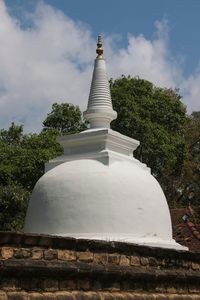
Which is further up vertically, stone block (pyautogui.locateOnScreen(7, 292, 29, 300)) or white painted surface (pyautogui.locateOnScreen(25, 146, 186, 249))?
white painted surface (pyautogui.locateOnScreen(25, 146, 186, 249))

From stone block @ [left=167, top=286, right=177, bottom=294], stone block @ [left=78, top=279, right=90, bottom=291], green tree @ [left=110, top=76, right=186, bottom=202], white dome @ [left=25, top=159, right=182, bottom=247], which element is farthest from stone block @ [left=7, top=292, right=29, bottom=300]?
green tree @ [left=110, top=76, right=186, bottom=202]

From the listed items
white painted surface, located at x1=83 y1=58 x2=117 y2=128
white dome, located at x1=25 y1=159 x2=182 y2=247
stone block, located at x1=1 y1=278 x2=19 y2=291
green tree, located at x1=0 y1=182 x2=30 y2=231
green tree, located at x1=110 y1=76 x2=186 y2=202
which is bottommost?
stone block, located at x1=1 y1=278 x2=19 y2=291

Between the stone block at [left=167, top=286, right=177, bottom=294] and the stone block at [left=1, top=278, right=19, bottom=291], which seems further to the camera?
the stone block at [left=167, top=286, right=177, bottom=294]

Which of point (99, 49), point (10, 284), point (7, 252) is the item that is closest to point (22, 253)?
point (7, 252)

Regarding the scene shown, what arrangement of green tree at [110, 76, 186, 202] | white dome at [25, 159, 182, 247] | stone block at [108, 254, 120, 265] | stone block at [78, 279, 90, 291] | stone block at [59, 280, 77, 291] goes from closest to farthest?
stone block at [59, 280, 77, 291]
stone block at [78, 279, 90, 291]
stone block at [108, 254, 120, 265]
white dome at [25, 159, 182, 247]
green tree at [110, 76, 186, 202]

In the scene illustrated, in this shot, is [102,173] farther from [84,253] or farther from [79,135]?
[84,253]

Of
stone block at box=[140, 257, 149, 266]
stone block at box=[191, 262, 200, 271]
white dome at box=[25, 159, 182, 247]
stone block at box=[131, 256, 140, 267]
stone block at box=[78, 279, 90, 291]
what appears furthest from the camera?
white dome at box=[25, 159, 182, 247]

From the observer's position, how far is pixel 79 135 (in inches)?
480

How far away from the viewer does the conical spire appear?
13.1m

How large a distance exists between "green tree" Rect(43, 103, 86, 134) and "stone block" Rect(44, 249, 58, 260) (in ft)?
64.8

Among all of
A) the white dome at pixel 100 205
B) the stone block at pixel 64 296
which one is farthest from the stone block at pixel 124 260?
the white dome at pixel 100 205

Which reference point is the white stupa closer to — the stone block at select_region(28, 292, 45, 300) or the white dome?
the white dome

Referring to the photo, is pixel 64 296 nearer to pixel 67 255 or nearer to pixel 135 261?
pixel 67 255

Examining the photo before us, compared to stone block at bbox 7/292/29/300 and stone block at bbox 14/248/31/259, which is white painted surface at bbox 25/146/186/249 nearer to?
stone block at bbox 14/248/31/259
